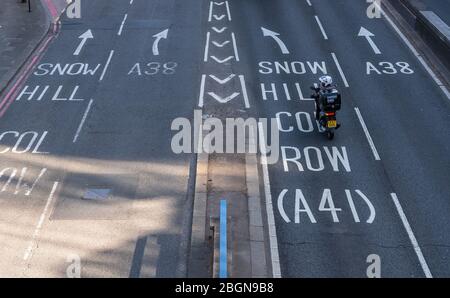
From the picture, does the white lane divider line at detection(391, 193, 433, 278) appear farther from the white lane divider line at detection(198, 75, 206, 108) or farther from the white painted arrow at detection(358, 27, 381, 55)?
the white painted arrow at detection(358, 27, 381, 55)

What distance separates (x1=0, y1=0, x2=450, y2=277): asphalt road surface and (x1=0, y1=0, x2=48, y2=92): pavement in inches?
41.6

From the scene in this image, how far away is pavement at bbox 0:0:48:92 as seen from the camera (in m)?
30.6

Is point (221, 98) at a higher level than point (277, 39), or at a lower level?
higher

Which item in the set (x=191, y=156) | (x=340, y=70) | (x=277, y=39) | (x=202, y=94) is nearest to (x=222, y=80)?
(x=202, y=94)

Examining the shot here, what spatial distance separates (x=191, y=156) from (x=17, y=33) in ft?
54.1

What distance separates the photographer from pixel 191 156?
22562 millimetres

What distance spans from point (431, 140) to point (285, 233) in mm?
8061

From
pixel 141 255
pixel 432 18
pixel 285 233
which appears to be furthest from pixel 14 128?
pixel 432 18

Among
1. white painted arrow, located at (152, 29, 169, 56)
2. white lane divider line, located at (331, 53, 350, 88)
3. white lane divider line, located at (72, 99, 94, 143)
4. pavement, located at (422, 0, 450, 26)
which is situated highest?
pavement, located at (422, 0, 450, 26)

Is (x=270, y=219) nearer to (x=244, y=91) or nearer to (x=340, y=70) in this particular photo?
(x=244, y=91)

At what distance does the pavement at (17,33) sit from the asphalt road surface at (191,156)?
1056mm

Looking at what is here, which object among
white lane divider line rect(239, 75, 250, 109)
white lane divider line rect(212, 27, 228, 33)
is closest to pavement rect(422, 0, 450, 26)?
white lane divider line rect(212, 27, 228, 33)

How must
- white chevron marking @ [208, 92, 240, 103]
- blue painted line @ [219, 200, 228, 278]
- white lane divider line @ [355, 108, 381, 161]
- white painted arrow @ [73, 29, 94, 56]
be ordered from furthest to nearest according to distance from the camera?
white painted arrow @ [73, 29, 94, 56]
white chevron marking @ [208, 92, 240, 103]
white lane divider line @ [355, 108, 381, 161]
blue painted line @ [219, 200, 228, 278]

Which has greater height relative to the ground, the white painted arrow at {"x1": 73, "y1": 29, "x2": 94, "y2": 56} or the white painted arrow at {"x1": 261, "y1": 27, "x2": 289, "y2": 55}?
the white painted arrow at {"x1": 261, "y1": 27, "x2": 289, "y2": 55}
